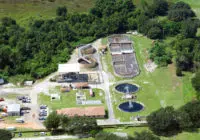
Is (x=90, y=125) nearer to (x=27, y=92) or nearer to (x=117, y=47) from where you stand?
(x=27, y=92)

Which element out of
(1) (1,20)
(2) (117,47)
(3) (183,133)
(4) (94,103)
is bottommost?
(3) (183,133)

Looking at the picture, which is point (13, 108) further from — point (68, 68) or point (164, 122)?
point (164, 122)

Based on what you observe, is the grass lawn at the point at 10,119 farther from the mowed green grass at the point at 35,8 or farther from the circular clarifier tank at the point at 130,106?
the mowed green grass at the point at 35,8

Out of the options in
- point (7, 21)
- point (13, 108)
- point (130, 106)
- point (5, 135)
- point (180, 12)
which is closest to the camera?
point (5, 135)

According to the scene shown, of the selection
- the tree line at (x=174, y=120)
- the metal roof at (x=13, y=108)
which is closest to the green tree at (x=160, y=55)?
the tree line at (x=174, y=120)

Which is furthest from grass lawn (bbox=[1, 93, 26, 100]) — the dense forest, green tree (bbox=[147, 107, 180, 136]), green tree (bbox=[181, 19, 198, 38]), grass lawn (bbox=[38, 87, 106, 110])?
green tree (bbox=[181, 19, 198, 38])

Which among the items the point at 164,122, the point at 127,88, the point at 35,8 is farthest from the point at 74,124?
the point at 35,8

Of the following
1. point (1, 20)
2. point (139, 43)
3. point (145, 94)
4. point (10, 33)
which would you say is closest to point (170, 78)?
point (145, 94)
